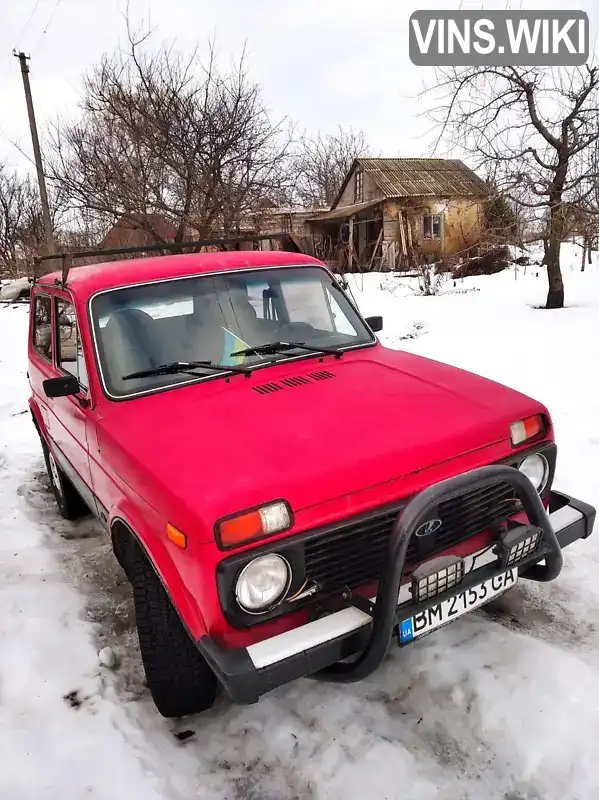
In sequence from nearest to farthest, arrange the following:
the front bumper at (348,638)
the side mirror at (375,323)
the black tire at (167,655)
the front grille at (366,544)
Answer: the front bumper at (348,638), the front grille at (366,544), the black tire at (167,655), the side mirror at (375,323)

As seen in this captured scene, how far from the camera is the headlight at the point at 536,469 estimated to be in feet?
8.78

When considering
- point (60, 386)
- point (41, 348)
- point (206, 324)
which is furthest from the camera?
point (41, 348)

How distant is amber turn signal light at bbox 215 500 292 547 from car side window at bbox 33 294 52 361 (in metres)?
2.57

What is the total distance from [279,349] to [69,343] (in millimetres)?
1262

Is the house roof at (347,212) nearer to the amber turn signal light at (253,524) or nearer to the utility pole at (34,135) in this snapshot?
the utility pole at (34,135)

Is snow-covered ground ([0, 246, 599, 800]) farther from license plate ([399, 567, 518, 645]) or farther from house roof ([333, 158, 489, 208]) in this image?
house roof ([333, 158, 489, 208])

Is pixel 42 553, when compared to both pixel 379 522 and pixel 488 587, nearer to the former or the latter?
pixel 379 522

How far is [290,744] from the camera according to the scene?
2350 millimetres

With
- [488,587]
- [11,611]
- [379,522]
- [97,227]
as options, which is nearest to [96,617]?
[11,611]

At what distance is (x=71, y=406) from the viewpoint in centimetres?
328

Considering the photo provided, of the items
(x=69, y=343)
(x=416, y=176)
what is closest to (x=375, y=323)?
(x=69, y=343)

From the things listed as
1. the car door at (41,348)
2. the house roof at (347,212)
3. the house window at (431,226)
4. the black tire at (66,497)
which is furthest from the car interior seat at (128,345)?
the house window at (431,226)

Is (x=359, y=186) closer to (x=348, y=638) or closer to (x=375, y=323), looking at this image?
(x=375, y=323)

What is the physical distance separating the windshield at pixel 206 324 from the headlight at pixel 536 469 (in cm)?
124
